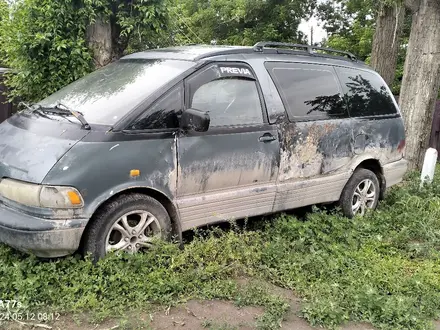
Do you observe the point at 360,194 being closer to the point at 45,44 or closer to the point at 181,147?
the point at 181,147

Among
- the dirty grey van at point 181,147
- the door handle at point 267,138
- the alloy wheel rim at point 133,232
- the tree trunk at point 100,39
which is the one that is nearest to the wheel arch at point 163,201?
the dirty grey van at point 181,147

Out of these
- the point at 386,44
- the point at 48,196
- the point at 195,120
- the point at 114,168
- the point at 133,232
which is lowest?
the point at 133,232

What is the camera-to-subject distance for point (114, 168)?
3732 millimetres

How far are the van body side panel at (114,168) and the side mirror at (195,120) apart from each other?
0.51 feet

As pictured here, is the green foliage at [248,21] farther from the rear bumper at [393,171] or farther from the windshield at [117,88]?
the windshield at [117,88]

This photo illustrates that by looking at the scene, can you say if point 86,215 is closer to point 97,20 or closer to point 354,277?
point 354,277

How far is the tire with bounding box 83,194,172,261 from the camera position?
370 centimetres

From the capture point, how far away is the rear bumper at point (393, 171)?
19.8 ft

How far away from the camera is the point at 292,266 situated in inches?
165

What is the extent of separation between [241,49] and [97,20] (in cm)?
264

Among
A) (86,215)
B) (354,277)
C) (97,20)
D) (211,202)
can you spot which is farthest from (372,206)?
(97,20)

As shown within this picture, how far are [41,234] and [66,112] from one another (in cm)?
113

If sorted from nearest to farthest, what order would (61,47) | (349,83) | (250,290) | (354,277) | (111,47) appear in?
(250,290) → (354,277) → (349,83) → (61,47) → (111,47)

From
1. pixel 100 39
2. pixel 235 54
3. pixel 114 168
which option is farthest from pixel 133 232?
pixel 100 39
